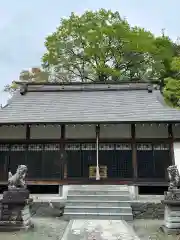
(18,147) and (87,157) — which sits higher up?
(18,147)

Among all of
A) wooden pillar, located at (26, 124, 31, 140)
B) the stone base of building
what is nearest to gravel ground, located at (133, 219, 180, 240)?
the stone base of building

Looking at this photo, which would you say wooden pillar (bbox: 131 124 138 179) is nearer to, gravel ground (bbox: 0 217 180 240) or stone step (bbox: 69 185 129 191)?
stone step (bbox: 69 185 129 191)

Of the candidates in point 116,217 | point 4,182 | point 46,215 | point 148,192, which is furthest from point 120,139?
point 4,182

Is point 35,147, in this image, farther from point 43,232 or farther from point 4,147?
point 43,232

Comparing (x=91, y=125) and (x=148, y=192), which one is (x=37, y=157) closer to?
(x=91, y=125)

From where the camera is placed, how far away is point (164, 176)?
1190 cm

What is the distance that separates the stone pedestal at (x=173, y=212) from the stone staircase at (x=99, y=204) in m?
1.99

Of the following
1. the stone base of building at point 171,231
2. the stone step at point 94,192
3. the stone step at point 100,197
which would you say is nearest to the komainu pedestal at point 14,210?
the stone step at point 100,197

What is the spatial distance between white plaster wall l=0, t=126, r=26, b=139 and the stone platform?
553cm

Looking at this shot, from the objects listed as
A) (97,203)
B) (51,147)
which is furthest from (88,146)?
(97,203)

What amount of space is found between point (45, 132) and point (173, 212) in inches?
285

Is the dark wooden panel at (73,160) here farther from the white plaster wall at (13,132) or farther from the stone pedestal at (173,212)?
the stone pedestal at (173,212)

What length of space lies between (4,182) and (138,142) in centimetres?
667

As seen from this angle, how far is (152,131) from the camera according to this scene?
12.4 metres
